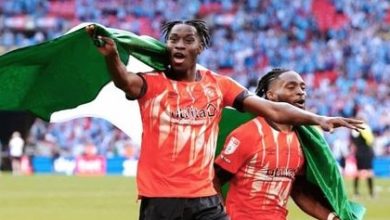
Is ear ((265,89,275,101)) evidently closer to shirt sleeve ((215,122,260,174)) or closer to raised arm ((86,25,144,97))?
shirt sleeve ((215,122,260,174))

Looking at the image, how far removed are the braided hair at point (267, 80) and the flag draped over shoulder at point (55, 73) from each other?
1.06m

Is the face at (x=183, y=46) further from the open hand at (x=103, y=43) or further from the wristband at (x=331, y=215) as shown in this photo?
the wristband at (x=331, y=215)

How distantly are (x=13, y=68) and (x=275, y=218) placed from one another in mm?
2151

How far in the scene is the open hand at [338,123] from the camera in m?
7.15

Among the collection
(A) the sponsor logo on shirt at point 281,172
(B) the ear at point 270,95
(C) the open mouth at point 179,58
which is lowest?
(A) the sponsor logo on shirt at point 281,172

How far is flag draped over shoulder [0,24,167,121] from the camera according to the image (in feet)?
27.5

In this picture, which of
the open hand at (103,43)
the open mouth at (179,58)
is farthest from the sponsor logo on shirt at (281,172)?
the open hand at (103,43)

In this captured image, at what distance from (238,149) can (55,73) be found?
1.43 m

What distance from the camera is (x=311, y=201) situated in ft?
29.9

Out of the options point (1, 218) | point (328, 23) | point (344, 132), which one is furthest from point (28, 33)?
point (1, 218)

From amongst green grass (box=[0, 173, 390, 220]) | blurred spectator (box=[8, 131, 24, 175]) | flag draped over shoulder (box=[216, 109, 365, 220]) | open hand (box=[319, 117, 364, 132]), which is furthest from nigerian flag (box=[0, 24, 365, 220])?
blurred spectator (box=[8, 131, 24, 175])

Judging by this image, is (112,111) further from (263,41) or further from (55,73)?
(263,41)

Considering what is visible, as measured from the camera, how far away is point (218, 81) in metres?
7.79

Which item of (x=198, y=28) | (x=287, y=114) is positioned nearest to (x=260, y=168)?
(x=287, y=114)
